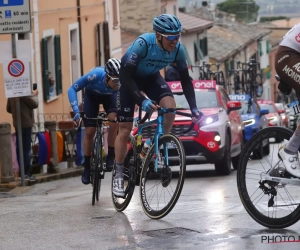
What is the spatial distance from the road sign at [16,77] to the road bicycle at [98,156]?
347cm

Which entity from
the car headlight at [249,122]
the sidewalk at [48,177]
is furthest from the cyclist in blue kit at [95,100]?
the car headlight at [249,122]

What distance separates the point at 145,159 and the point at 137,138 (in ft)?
1.57

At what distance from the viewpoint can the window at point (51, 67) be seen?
1007 inches

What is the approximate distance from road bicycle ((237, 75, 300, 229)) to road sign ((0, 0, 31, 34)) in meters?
6.85

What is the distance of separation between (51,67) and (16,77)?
12.8 metres

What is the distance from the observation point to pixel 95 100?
434 inches

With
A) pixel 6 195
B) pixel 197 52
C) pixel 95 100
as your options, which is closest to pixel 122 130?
pixel 95 100

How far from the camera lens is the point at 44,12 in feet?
85.3

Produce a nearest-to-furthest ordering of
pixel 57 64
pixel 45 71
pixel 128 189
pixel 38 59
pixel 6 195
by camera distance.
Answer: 1. pixel 128 189
2. pixel 6 195
3. pixel 38 59
4. pixel 45 71
5. pixel 57 64

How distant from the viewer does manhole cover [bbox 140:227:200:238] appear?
7.48 metres

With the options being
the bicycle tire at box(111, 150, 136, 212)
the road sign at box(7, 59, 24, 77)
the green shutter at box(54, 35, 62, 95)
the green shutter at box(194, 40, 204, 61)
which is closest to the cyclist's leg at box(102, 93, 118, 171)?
the bicycle tire at box(111, 150, 136, 212)

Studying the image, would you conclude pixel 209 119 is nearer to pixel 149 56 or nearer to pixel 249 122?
pixel 149 56

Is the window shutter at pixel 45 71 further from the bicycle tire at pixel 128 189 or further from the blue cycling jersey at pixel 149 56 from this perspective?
the blue cycling jersey at pixel 149 56

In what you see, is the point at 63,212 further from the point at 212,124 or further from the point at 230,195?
the point at 212,124
